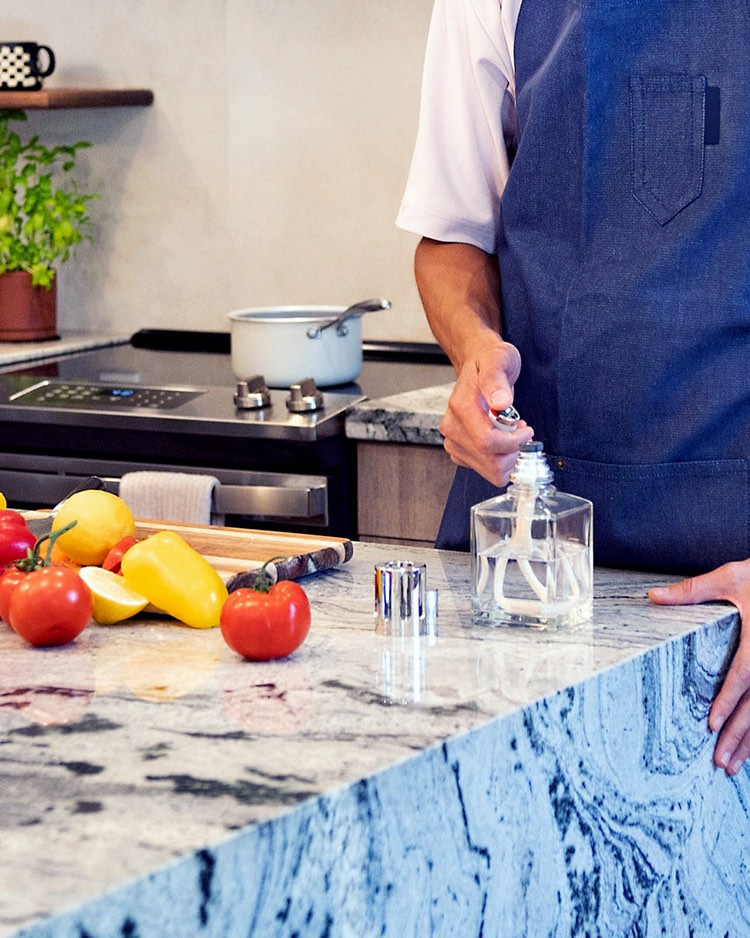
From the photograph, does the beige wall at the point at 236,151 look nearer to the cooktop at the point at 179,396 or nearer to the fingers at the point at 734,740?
the cooktop at the point at 179,396

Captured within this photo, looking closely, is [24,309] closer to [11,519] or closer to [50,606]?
[11,519]

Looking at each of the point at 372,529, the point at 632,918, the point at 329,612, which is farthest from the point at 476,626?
the point at 372,529

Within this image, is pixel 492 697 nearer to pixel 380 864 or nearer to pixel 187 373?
pixel 380 864

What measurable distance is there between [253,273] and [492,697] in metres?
2.09

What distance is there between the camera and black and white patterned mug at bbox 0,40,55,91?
2924 millimetres

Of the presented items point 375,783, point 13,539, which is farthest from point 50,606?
point 375,783

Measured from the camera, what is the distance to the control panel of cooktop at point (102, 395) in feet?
7.86

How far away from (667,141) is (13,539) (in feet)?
2.21

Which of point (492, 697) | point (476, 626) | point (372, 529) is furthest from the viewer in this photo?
point (372, 529)

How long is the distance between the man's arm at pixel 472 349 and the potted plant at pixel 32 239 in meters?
1.50

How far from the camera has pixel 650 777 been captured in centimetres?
108

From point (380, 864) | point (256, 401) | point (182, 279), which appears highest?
point (182, 279)

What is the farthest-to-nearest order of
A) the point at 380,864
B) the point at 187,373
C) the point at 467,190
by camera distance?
1. the point at 187,373
2. the point at 467,190
3. the point at 380,864

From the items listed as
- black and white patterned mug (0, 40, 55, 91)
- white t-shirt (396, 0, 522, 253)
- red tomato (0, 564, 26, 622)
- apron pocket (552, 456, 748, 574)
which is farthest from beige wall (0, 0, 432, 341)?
red tomato (0, 564, 26, 622)
